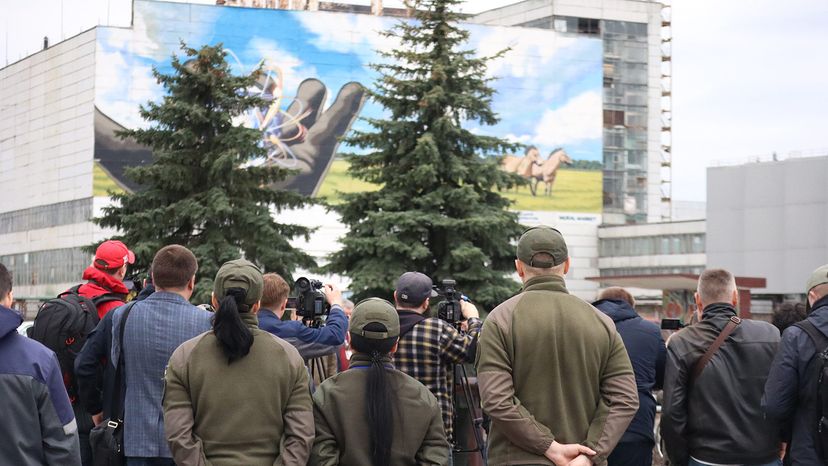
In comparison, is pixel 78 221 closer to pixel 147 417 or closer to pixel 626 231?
pixel 626 231

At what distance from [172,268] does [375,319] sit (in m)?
1.24

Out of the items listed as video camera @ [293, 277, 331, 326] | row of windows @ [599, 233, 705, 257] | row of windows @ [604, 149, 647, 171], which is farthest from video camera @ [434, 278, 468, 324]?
row of windows @ [604, 149, 647, 171]

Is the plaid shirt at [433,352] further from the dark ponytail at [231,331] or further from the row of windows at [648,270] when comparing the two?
the row of windows at [648,270]

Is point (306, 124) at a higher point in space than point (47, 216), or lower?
higher

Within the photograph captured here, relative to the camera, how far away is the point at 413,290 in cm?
730

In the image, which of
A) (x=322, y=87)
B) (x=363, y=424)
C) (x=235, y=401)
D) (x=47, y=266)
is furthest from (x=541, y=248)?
(x=47, y=266)

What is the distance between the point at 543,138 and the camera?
3593 inches

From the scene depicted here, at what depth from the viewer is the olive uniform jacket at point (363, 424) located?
17.5ft

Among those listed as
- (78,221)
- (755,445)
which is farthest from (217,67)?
(78,221)

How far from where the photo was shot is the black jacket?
6.56 metres

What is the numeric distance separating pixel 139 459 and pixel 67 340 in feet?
5.15

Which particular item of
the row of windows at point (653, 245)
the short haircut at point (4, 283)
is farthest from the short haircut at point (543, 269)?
the row of windows at point (653, 245)

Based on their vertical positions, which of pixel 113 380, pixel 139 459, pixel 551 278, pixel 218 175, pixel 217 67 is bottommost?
pixel 139 459

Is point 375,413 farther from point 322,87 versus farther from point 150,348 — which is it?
point 322,87
